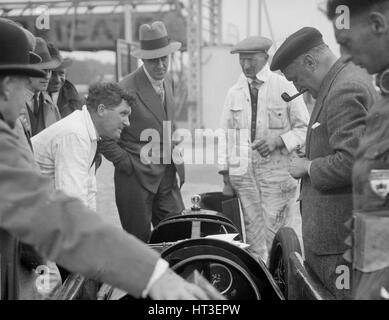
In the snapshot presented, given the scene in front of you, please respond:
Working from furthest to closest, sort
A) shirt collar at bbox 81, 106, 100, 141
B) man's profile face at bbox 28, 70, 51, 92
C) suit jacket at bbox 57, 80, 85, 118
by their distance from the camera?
suit jacket at bbox 57, 80, 85, 118 → man's profile face at bbox 28, 70, 51, 92 → shirt collar at bbox 81, 106, 100, 141

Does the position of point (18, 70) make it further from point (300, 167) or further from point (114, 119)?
point (114, 119)

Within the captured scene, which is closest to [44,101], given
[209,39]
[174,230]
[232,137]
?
[232,137]

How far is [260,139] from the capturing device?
5.00 meters

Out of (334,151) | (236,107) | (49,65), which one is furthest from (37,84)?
(334,151)

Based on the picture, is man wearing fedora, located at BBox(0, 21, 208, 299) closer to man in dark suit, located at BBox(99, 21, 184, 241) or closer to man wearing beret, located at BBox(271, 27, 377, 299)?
man wearing beret, located at BBox(271, 27, 377, 299)

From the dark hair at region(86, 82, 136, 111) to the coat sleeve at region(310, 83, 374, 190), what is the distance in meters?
1.38

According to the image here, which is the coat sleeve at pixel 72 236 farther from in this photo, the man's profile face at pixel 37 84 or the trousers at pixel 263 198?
the trousers at pixel 263 198

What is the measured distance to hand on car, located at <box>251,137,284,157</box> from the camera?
4.91 metres

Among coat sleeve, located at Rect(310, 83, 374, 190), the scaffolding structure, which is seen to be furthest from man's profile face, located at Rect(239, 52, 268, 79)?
the scaffolding structure

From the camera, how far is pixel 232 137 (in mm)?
5250

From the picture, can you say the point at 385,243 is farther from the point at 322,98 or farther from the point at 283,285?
the point at 283,285
